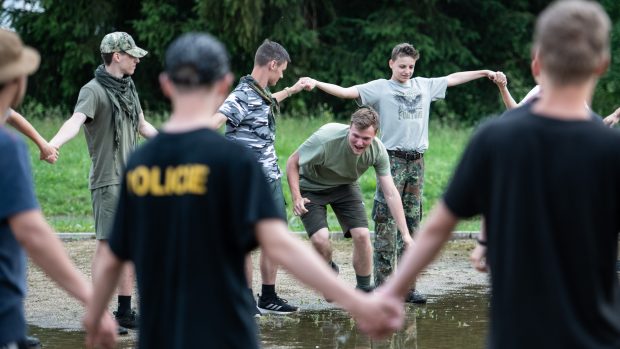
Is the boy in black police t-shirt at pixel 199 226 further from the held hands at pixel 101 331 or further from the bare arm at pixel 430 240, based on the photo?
the held hands at pixel 101 331

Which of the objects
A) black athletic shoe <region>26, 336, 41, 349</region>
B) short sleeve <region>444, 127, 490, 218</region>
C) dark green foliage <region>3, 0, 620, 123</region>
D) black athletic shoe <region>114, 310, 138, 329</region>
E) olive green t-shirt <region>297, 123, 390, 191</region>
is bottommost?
black athletic shoe <region>26, 336, 41, 349</region>

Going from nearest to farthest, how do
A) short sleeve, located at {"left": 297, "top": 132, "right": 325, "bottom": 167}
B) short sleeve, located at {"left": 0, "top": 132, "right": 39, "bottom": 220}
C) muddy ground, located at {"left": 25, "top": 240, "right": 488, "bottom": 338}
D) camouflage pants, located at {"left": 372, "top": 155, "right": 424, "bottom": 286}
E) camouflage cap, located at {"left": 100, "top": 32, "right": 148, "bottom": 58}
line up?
short sleeve, located at {"left": 0, "top": 132, "right": 39, "bottom": 220}, camouflage cap, located at {"left": 100, "top": 32, "right": 148, "bottom": 58}, muddy ground, located at {"left": 25, "top": 240, "right": 488, "bottom": 338}, short sleeve, located at {"left": 297, "top": 132, "right": 325, "bottom": 167}, camouflage pants, located at {"left": 372, "top": 155, "right": 424, "bottom": 286}

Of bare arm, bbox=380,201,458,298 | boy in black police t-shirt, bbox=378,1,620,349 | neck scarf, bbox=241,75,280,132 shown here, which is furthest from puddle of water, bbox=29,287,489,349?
boy in black police t-shirt, bbox=378,1,620,349

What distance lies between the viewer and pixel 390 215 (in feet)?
32.7

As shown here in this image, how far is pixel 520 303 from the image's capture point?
363cm

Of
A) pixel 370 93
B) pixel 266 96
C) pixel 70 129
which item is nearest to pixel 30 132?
pixel 70 129

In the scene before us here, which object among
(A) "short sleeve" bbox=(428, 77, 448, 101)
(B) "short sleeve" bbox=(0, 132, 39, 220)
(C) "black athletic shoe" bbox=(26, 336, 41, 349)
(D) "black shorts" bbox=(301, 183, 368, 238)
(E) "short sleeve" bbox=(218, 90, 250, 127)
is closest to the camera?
(B) "short sleeve" bbox=(0, 132, 39, 220)

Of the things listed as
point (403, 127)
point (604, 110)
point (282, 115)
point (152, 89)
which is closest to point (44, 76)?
point (152, 89)

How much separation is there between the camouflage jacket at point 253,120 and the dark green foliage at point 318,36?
1896cm

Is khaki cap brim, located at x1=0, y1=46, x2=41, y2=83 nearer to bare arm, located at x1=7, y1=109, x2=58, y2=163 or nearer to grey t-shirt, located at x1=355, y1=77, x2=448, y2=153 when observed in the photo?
bare arm, located at x1=7, y1=109, x2=58, y2=163

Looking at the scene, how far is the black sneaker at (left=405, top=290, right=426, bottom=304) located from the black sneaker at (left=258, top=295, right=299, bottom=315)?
3.43 ft

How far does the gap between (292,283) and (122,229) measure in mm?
6867

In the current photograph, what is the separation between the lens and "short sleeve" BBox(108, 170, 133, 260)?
3.94 metres

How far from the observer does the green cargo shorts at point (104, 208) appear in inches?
332
